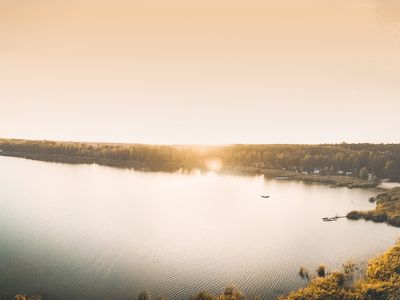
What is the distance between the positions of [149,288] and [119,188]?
219ft

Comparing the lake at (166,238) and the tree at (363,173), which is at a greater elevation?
the tree at (363,173)

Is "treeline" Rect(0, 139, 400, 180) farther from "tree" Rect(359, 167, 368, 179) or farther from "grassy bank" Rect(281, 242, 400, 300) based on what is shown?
"grassy bank" Rect(281, 242, 400, 300)

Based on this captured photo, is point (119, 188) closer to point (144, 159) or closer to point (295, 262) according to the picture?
point (295, 262)

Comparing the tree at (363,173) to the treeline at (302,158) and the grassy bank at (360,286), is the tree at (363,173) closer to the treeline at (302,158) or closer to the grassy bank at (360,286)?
the treeline at (302,158)

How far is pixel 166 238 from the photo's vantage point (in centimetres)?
5797

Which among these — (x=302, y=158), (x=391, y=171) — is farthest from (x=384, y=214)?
(x=302, y=158)

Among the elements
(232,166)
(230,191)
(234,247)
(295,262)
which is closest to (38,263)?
(234,247)

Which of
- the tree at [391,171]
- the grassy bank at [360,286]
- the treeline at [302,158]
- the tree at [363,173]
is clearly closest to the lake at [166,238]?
the grassy bank at [360,286]

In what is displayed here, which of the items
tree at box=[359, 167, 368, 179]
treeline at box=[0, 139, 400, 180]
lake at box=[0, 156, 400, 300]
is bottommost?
lake at box=[0, 156, 400, 300]

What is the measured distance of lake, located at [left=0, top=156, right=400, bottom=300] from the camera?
4022 centimetres

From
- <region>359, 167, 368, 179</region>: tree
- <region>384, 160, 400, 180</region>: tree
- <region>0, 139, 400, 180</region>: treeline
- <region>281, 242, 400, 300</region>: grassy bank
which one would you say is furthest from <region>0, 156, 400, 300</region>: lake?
<region>0, 139, 400, 180</region>: treeline

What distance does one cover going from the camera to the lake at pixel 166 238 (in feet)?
132

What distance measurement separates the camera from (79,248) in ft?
167

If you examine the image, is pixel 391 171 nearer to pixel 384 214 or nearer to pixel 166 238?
pixel 384 214
